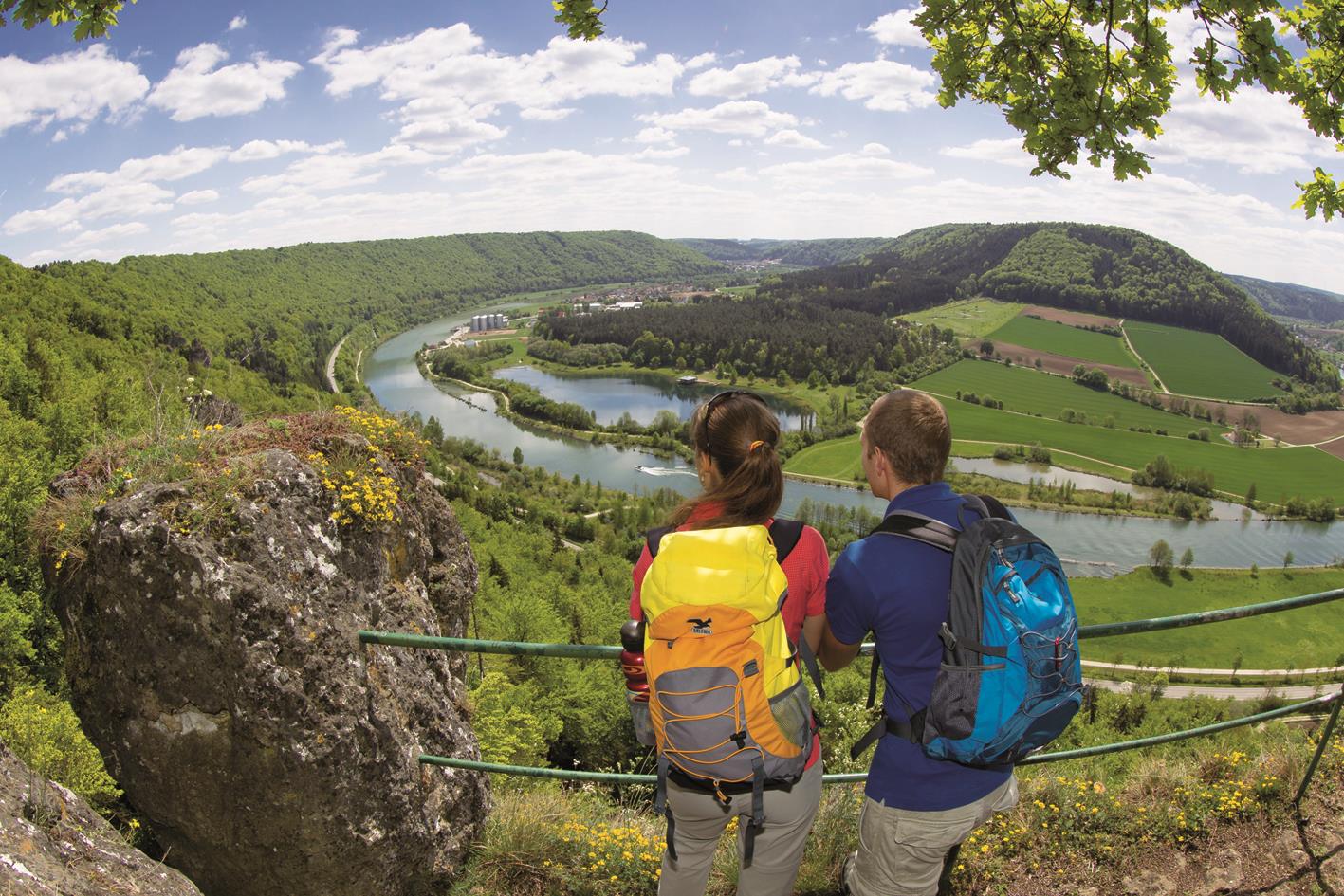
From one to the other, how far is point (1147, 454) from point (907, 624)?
99018 millimetres

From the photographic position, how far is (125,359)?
1987 inches

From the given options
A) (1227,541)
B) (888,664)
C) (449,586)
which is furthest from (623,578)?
(1227,541)

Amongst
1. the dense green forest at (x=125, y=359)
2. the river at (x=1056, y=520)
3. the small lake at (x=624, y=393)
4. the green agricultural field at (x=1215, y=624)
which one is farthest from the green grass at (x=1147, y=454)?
the dense green forest at (x=125, y=359)

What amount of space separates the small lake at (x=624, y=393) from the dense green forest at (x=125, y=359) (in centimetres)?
2939

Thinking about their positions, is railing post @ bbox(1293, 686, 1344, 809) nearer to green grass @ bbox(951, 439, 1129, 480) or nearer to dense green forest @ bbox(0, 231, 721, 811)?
dense green forest @ bbox(0, 231, 721, 811)

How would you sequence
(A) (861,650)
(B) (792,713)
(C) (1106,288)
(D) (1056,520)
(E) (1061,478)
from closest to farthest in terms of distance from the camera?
(B) (792,713) < (A) (861,650) < (D) (1056,520) < (E) (1061,478) < (C) (1106,288)

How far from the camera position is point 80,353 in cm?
4244

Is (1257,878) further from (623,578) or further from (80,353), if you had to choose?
Result: (80,353)

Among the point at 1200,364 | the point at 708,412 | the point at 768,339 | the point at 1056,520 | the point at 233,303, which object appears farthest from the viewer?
the point at 768,339

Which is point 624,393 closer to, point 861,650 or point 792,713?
point 861,650

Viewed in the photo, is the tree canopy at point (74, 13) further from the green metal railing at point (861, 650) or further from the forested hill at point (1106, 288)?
the forested hill at point (1106, 288)

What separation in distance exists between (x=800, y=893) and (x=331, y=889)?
2.05 m

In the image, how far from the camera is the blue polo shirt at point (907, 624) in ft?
7.18

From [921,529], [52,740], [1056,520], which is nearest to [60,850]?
[921,529]
